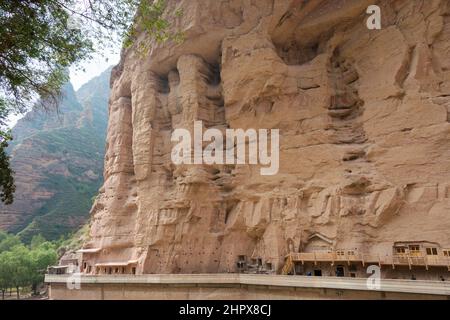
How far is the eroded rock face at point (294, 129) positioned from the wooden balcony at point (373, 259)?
2.55 ft

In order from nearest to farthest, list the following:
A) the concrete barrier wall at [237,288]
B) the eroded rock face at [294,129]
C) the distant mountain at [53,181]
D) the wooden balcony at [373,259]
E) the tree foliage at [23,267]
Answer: the concrete barrier wall at [237,288] → the wooden balcony at [373,259] → the eroded rock face at [294,129] → the tree foliage at [23,267] → the distant mountain at [53,181]

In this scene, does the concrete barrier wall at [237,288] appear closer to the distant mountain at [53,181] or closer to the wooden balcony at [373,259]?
the wooden balcony at [373,259]

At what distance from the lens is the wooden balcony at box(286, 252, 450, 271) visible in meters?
14.7

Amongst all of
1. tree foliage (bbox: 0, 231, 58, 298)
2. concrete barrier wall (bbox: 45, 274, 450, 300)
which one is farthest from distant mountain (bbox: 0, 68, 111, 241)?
concrete barrier wall (bbox: 45, 274, 450, 300)

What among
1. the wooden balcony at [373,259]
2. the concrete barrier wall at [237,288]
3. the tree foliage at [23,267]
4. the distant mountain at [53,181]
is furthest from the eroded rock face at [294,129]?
the distant mountain at [53,181]

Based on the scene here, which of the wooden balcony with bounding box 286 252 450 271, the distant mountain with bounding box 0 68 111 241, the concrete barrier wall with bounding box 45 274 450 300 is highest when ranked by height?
the distant mountain with bounding box 0 68 111 241

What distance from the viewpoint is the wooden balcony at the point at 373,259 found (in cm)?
1465

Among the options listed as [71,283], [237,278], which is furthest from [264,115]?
[71,283]

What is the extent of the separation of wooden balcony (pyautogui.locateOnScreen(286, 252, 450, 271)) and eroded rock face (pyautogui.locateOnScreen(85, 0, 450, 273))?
78 centimetres

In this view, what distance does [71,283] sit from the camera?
2309 cm

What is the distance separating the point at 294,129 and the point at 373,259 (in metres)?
9.36

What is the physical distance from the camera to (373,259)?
55.5 ft

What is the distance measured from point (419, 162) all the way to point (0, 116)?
18.6 metres

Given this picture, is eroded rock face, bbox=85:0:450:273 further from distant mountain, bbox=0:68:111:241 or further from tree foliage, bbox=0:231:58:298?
distant mountain, bbox=0:68:111:241
